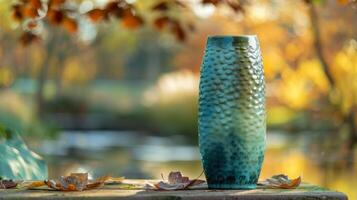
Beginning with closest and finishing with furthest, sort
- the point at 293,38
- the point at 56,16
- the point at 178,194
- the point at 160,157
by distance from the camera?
the point at 178,194, the point at 56,16, the point at 160,157, the point at 293,38

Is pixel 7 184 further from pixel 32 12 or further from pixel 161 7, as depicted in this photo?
pixel 161 7

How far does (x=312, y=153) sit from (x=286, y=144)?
5.96 ft

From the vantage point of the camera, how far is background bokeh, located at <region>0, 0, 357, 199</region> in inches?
410

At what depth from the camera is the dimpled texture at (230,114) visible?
2.62m

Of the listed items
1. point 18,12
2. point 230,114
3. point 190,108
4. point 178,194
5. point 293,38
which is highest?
point 293,38

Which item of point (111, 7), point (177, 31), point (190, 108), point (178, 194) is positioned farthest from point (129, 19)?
point (190, 108)

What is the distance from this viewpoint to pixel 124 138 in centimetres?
1523

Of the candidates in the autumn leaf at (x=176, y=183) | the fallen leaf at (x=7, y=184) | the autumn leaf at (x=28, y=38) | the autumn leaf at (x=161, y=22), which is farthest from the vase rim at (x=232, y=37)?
the autumn leaf at (x=28, y=38)

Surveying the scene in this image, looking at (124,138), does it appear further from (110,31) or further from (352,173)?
(110,31)

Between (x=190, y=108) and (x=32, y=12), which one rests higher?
(x=190, y=108)

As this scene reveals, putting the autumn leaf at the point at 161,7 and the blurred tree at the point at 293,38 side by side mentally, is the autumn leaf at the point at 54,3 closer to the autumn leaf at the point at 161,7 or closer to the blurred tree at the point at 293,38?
the blurred tree at the point at 293,38

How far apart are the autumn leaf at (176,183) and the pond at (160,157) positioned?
4.62 metres

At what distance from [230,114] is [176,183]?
24 cm

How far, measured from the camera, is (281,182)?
2750mm
